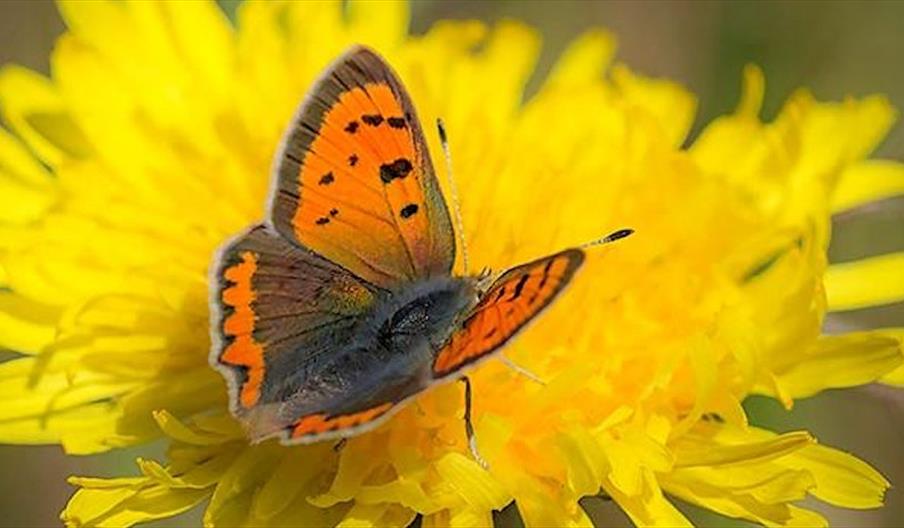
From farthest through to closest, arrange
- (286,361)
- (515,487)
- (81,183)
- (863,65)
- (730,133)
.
→ 1. (863,65)
2. (730,133)
3. (81,183)
4. (515,487)
5. (286,361)

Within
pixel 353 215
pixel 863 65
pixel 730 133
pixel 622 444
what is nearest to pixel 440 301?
pixel 353 215

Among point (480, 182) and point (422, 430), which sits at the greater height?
point (480, 182)

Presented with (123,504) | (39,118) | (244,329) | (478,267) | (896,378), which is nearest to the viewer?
(244,329)

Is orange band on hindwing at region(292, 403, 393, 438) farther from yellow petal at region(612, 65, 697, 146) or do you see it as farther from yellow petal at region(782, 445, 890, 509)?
yellow petal at region(612, 65, 697, 146)

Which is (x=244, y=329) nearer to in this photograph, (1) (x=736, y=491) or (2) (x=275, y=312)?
(2) (x=275, y=312)

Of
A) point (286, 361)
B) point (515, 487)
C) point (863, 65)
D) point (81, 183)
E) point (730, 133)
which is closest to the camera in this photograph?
point (286, 361)

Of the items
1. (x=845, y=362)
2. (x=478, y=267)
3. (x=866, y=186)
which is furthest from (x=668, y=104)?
(x=845, y=362)

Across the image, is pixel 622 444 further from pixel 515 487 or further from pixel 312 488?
pixel 312 488
